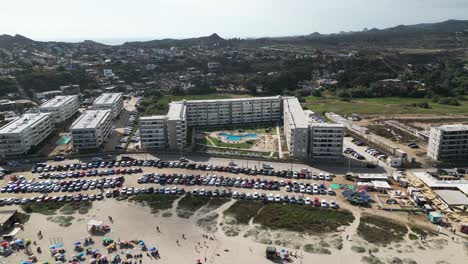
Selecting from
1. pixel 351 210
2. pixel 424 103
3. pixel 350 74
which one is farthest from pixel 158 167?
pixel 350 74

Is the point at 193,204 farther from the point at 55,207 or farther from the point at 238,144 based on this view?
the point at 238,144

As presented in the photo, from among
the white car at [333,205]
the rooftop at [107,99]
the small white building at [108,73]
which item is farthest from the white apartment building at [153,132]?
the small white building at [108,73]

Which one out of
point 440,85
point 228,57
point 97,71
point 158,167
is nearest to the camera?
point 158,167

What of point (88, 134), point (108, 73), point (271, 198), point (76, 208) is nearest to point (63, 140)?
point (88, 134)

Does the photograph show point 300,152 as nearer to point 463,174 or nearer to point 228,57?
point 463,174

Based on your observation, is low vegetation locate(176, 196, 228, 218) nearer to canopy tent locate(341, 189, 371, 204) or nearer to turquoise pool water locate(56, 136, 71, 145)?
canopy tent locate(341, 189, 371, 204)

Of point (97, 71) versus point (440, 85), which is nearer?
point (440, 85)
